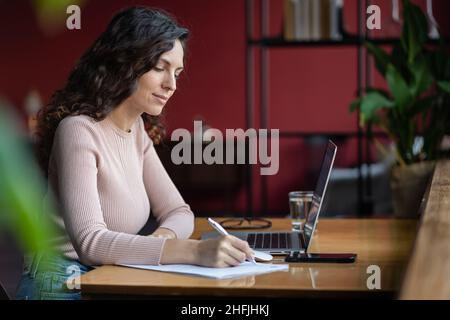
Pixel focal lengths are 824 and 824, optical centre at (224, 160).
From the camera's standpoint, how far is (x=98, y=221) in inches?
60.5

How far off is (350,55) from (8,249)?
2.34 m

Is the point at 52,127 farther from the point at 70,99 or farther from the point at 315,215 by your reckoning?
the point at 315,215

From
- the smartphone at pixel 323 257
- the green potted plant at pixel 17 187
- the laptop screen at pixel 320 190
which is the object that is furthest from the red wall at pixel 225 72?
the smartphone at pixel 323 257

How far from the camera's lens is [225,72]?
522 cm

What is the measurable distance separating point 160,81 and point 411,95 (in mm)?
1806

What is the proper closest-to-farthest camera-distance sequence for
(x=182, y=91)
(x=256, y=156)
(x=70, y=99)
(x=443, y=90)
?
1. (x=70, y=99)
2. (x=443, y=90)
3. (x=256, y=156)
4. (x=182, y=91)

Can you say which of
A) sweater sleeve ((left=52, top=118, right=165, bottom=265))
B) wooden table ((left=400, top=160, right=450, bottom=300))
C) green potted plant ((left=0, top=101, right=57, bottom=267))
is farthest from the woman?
green potted plant ((left=0, top=101, right=57, bottom=267))

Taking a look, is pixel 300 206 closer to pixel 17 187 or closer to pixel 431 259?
pixel 431 259

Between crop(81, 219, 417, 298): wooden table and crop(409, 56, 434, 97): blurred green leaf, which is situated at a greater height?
crop(409, 56, 434, 97): blurred green leaf

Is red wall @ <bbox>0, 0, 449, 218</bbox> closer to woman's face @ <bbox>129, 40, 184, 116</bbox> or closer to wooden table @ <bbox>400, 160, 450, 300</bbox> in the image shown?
woman's face @ <bbox>129, 40, 184, 116</bbox>

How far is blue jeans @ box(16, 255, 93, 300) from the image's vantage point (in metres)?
1.56

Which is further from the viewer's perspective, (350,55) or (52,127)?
(350,55)

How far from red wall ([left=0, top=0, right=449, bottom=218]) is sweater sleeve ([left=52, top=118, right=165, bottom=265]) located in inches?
134

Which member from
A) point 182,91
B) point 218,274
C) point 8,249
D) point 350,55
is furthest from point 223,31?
point 218,274
